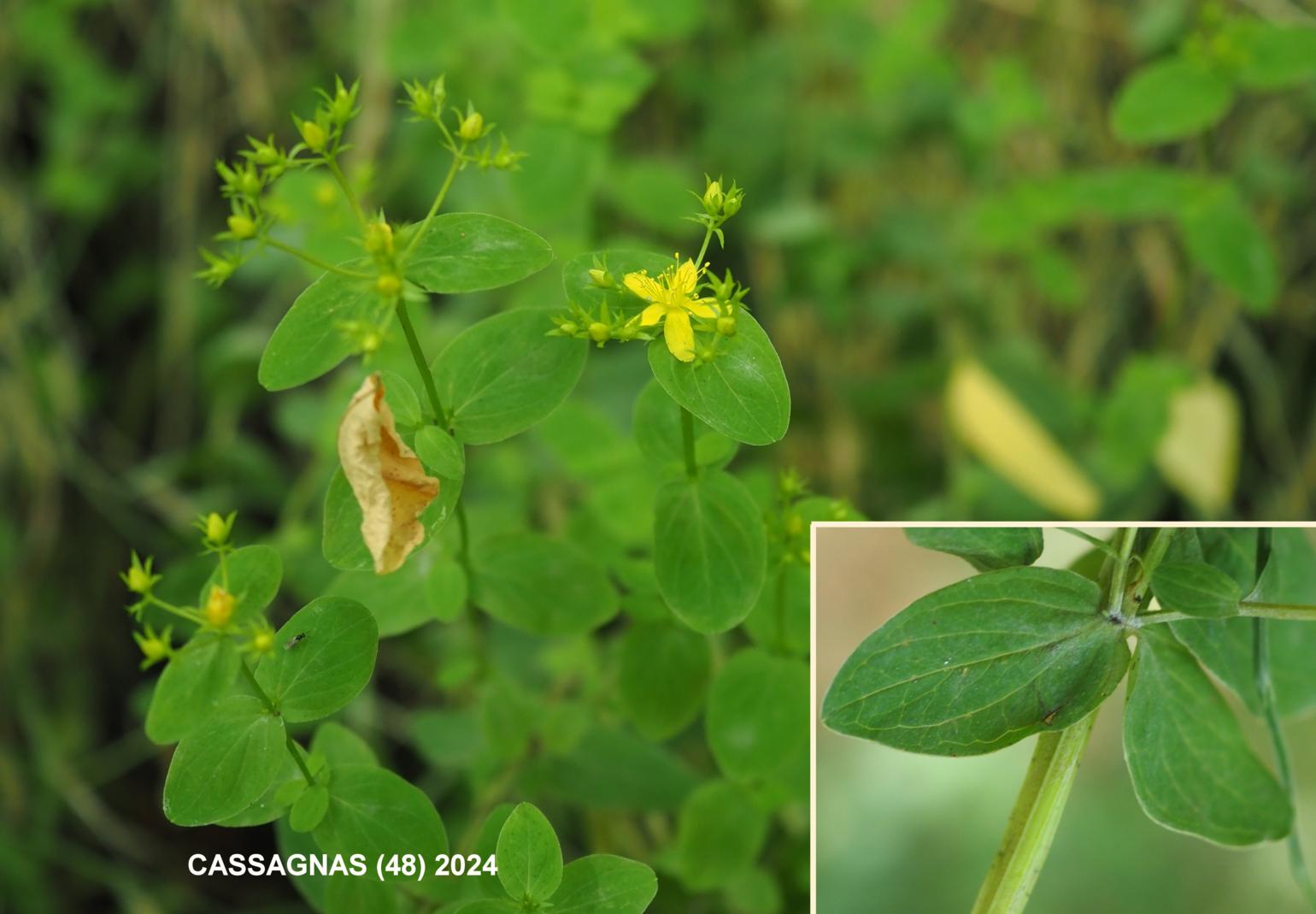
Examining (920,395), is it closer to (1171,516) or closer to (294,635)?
(1171,516)

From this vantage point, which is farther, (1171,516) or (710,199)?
(1171,516)

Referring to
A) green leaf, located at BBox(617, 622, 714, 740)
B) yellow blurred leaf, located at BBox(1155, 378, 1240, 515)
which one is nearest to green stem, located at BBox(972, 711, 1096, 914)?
green leaf, located at BBox(617, 622, 714, 740)

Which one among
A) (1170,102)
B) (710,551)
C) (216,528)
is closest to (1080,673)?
(710,551)

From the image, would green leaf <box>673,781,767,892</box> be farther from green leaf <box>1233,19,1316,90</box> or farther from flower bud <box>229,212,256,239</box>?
green leaf <box>1233,19,1316,90</box>

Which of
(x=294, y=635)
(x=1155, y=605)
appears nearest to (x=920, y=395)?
(x=1155, y=605)

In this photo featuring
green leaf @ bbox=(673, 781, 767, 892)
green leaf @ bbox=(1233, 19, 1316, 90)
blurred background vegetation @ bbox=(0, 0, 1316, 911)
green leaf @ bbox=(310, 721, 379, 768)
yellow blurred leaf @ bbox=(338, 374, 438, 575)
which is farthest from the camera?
blurred background vegetation @ bbox=(0, 0, 1316, 911)

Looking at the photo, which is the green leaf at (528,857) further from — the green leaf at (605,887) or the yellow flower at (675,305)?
the yellow flower at (675,305)
